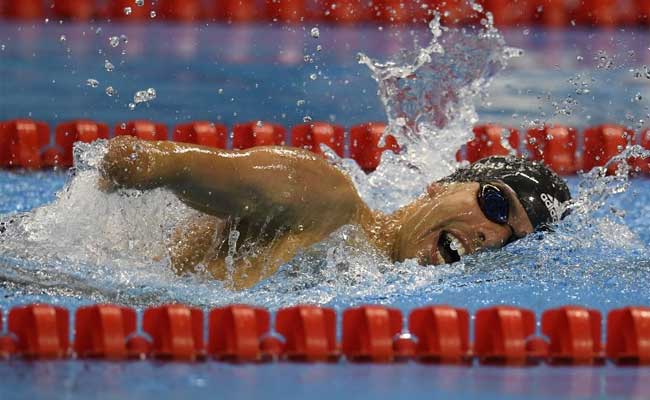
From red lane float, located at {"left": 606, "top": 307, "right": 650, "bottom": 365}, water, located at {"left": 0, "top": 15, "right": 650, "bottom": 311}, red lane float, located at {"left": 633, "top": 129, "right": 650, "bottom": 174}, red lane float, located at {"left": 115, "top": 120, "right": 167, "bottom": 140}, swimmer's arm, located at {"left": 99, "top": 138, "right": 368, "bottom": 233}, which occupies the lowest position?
red lane float, located at {"left": 606, "top": 307, "right": 650, "bottom": 365}

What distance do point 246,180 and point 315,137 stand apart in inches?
79.3

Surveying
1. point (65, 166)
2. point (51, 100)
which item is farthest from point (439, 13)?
point (65, 166)

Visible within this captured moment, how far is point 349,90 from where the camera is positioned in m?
5.82

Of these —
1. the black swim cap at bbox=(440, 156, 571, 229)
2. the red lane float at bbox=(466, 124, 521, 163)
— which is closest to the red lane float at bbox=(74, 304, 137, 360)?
the black swim cap at bbox=(440, 156, 571, 229)

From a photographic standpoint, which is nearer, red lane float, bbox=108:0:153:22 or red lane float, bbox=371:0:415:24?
red lane float, bbox=108:0:153:22

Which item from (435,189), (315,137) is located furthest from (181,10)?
(435,189)

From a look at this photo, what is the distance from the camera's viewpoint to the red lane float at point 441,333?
2.64 metres

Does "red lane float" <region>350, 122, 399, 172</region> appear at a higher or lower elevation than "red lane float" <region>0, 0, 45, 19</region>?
lower

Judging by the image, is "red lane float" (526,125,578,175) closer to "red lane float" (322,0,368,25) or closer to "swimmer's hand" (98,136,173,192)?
"red lane float" (322,0,368,25)

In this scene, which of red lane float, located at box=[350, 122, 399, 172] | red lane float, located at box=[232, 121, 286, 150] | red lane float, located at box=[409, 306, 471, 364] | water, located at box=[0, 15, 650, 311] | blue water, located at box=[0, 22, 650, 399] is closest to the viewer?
blue water, located at box=[0, 22, 650, 399]

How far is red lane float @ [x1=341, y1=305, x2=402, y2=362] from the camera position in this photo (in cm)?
261

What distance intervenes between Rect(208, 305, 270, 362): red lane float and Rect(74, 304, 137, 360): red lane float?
7.7 inches

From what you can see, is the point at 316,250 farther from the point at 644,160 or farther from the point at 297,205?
the point at 644,160

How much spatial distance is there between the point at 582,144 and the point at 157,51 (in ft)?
8.05
